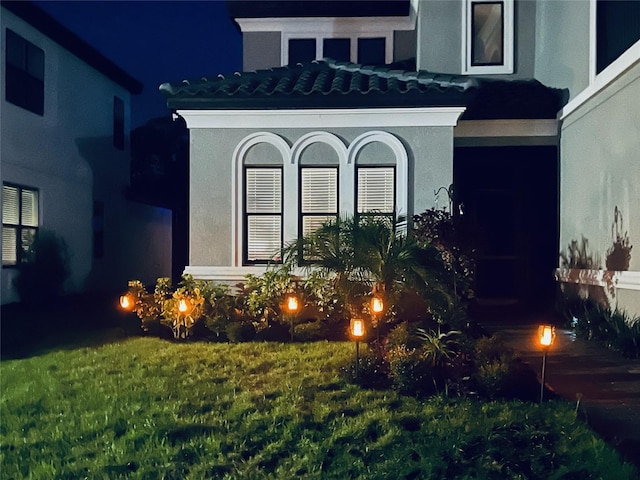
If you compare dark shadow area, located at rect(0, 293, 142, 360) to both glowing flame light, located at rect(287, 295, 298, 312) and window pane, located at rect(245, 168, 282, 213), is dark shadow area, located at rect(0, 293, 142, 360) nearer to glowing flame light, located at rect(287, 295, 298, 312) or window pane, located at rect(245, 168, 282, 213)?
glowing flame light, located at rect(287, 295, 298, 312)

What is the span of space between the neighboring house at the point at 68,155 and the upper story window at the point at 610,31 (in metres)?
11.4

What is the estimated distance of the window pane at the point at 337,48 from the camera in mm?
13898

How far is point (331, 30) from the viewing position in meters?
13.8

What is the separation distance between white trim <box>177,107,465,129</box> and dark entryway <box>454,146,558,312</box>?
249cm

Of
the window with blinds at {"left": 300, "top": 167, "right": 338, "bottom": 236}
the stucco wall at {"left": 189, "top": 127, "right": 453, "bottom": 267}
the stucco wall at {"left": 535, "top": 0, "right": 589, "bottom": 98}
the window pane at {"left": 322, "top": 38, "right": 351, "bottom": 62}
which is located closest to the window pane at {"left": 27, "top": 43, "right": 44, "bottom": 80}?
the stucco wall at {"left": 189, "top": 127, "right": 453, "bottom": 267}

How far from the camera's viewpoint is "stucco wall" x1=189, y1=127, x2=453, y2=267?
937cm

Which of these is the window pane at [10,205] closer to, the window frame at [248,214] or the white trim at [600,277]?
the window frame at [248,214]

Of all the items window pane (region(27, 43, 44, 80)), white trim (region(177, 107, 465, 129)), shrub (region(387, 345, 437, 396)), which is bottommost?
shrub (region(387, 345, 437, 396))

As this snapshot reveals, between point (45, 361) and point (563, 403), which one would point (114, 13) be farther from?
point (563, 403)

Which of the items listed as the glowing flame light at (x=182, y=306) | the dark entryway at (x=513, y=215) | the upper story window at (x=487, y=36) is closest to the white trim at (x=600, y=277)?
the dark entryway at (x=513, y=215)

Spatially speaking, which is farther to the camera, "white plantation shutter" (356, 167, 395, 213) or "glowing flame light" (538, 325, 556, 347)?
"white plantation shutter" (356, 167, 395, 213)

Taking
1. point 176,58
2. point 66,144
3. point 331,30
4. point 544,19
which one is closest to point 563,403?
point 544,19

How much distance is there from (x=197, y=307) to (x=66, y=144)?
28.0 ft

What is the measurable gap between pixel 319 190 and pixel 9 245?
24.0 feet
